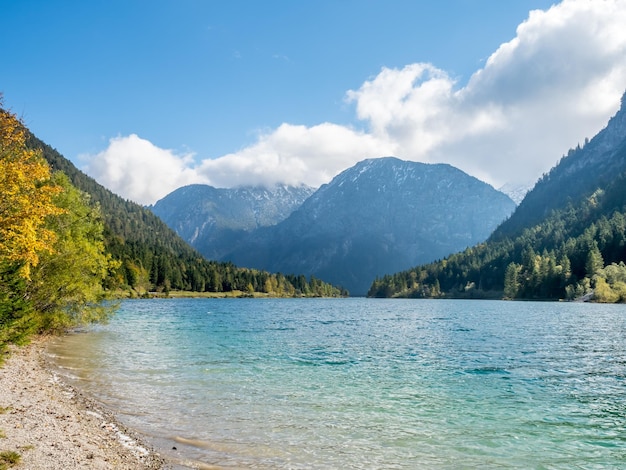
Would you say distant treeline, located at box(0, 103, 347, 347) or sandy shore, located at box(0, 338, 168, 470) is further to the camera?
distant treeline, located at box(0, 103, 347, 347)

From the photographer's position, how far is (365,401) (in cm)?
2864

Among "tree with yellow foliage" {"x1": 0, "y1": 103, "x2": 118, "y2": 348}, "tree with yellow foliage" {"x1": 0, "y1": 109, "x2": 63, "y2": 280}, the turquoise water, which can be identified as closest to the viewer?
the turquoise water

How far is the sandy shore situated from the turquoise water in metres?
1.50

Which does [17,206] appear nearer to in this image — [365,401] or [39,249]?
[39,249]

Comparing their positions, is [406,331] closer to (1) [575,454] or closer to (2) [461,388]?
(2) [461,388]

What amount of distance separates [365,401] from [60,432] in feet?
55.1

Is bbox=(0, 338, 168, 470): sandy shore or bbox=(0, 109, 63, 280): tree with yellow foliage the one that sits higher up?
bbox=(0, 109, 63, 280): tree with yellow foliage

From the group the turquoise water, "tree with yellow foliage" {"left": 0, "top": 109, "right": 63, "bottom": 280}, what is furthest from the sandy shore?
"tree with yellow foliage" {"left": 0, "top": 109, "right": 63, "bottom": 280}

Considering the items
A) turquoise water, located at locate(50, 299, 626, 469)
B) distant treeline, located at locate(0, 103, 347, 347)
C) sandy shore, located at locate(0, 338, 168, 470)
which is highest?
distant treeline, located at locate(0, 103, 347, 347)

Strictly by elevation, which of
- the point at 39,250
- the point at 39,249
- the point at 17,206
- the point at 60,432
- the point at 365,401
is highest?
the point at 17,206

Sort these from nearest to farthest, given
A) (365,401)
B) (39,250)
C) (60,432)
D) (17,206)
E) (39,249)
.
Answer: (60,432)
(17,206)
(39,249)
(365,401)
(39,250)

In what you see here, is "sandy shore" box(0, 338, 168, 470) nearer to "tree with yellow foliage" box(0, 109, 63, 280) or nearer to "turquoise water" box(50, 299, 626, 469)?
"turquoise water" box(50, 299, 626, 469)

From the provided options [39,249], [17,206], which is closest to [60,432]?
[39,249]

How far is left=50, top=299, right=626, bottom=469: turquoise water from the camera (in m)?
19.9
